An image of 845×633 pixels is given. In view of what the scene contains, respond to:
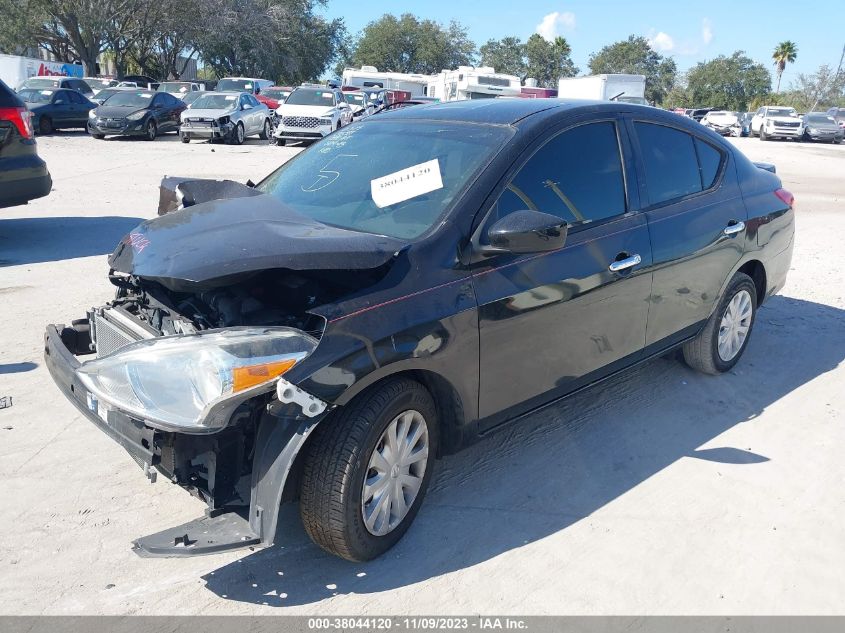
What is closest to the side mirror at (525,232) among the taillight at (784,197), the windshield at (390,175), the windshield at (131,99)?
the windshield at (390,175)

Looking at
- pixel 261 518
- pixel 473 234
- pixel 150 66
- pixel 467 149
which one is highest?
pixel 150 66

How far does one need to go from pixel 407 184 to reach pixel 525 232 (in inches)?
28.5

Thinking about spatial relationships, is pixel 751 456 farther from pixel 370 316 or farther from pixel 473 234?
pixel 370 316

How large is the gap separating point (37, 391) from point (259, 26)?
1984 inches

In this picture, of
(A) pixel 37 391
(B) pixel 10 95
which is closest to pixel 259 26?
(B) pixel 10 95

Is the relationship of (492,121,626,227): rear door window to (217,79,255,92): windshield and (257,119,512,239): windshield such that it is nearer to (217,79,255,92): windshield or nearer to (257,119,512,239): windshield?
(257,119,512,239): windshield

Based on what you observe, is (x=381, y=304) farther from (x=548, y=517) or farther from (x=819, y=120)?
(x=819, y=120)

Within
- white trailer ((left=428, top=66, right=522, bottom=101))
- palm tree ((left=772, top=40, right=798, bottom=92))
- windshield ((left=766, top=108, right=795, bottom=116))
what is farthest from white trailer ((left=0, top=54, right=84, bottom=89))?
palm tree ((left=772, top=40, right=798, bottom=92))

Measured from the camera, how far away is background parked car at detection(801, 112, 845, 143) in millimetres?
36438

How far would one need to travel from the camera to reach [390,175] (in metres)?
3.83

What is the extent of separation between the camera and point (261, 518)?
9.23 ft

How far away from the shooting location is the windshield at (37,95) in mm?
22938

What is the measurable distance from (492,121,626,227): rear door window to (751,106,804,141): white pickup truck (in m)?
36.1

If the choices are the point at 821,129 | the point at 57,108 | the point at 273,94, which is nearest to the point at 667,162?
the point at 57,108
